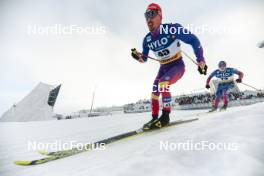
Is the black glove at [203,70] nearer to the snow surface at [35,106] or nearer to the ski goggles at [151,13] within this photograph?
the ski goggles at [151,13]

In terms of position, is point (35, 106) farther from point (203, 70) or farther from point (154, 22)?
point (203, 70)

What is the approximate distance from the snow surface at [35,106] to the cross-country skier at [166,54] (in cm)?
2894

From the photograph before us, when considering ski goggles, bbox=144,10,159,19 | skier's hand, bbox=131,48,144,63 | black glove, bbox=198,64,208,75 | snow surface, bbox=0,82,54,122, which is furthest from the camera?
snow surface, bbox=0,82,54,122

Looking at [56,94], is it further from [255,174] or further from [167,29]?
[255,174]

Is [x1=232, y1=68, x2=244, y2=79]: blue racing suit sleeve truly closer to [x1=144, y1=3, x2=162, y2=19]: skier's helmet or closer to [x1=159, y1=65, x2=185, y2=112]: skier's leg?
[x1=159, y1=65, x2=185, y2=112]: skier's leg

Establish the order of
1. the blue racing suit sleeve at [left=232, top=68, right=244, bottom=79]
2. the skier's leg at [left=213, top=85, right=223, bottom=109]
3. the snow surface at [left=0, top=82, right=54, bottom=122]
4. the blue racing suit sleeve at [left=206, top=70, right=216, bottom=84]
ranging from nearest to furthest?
the blue racing suit sleeve at [left=232, top=68, right=244, bottom=79] < the blue racing suit sleeve at [left=206, top=70, right=216, bottom=84] < the skier's leg at [left=213, top=85, right=223, bottom=109] < the snow surface at [left=0, top=82, right=54, bottom=122]

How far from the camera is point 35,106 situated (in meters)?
29.8

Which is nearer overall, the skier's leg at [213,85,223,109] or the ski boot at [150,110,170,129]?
the ski boot at [150,110,170,129]

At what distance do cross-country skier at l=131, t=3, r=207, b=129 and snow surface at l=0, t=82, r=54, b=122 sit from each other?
28936 millimetres

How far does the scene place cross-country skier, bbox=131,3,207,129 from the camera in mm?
3729

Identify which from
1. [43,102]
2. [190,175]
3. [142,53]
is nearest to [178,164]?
[190,175]

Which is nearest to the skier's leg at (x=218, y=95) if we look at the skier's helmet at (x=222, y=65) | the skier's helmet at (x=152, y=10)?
the skier's helmet at (x=222, y=65)

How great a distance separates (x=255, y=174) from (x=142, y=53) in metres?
3.54

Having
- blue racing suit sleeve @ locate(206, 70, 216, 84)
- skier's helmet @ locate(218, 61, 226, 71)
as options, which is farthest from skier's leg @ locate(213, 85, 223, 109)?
skier's helmet @ locate(218, 61, 226, 71)
